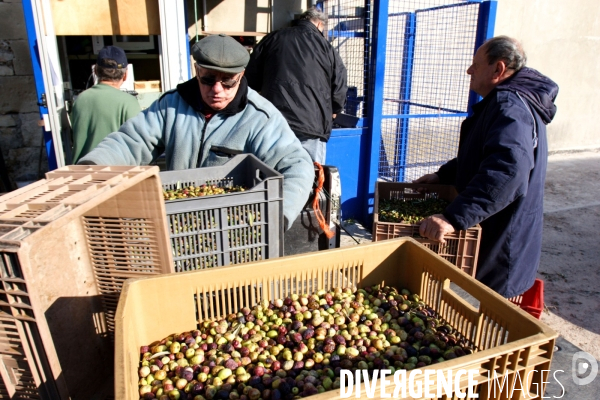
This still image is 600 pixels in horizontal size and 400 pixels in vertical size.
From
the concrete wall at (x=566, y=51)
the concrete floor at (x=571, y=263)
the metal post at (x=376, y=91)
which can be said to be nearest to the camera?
the concrete floor at (x=571, y=263)

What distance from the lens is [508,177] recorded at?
2182 millimetres

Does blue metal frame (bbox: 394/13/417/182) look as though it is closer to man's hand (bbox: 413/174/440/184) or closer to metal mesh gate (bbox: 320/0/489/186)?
metal mesh gate (bbox: 320/0/489/186)

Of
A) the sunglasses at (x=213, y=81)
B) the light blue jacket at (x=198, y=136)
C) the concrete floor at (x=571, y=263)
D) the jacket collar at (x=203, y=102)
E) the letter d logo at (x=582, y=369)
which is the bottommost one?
the concrete floor at (x=571, y=263)

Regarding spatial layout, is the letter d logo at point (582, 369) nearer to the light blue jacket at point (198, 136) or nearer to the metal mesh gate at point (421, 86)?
the light blue jacket at point (198, 136)

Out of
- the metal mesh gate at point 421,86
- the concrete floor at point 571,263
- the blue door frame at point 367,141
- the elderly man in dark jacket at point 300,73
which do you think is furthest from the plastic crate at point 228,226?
the metal mesh gate at point 421,86

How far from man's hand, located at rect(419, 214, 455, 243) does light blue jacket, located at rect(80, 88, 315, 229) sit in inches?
28.2

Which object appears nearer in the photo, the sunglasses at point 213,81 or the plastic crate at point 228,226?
the plastic crate at point 228,226

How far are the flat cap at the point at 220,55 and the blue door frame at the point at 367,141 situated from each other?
2.90 m

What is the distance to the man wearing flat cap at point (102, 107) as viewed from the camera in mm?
3643

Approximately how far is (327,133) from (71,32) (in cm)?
256

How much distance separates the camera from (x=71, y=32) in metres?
4.02

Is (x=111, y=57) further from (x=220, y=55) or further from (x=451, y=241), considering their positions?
(x=451, y=241)

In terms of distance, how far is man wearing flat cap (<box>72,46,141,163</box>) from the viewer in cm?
364

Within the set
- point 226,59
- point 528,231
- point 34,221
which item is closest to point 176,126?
point 226,59
